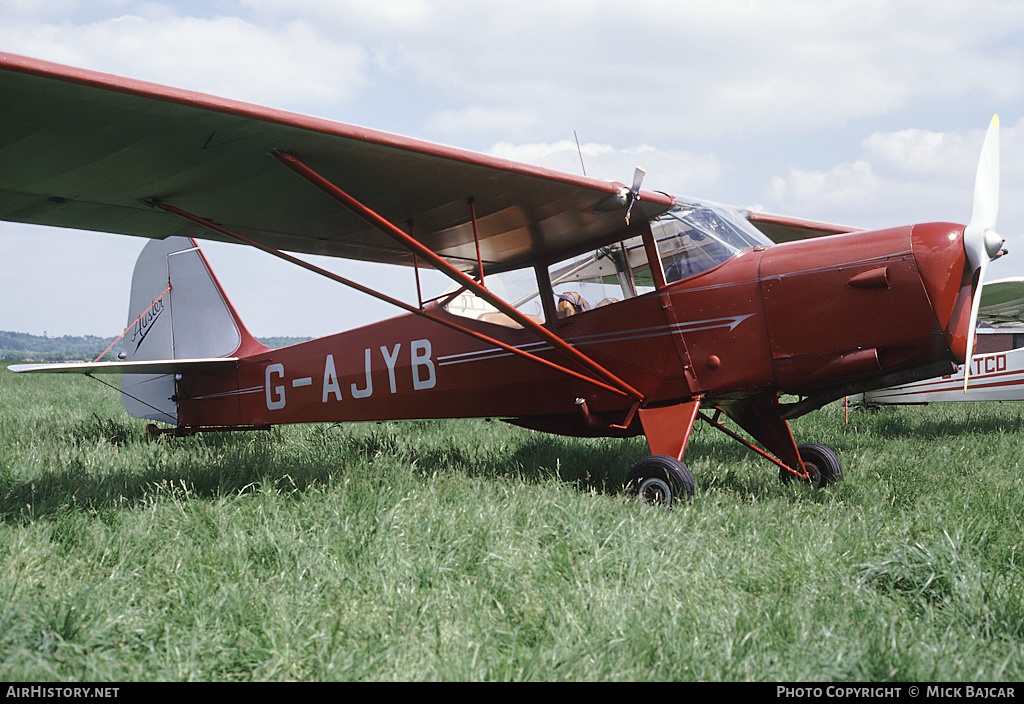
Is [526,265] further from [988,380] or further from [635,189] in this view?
[988,380]

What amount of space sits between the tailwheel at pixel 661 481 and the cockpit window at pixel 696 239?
1.41 meters

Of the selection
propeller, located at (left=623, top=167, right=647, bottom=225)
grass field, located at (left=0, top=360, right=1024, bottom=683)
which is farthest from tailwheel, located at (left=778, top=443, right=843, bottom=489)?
propeller, located at (left=623, top=167, right=647, bottom=225)

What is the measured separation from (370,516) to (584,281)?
2.83m

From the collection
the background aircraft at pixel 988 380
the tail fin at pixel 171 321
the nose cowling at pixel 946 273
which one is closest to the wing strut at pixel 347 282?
the nose cowling at pixel 946 273

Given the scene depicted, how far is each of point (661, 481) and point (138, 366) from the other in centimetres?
566

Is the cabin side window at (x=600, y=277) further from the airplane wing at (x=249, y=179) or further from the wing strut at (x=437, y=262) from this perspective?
the wing strut at (x=437, y=262)

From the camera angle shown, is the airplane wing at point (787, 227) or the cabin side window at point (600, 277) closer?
the cabin side window at point (600, 277)

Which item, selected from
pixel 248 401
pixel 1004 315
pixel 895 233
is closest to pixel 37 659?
pixel 895 233

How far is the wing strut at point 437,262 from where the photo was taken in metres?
4.34

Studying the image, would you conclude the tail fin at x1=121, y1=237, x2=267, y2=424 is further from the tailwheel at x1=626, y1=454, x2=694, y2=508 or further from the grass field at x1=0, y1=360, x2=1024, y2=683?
the tailwheel at x1=626, y1=454, x2=694, y2=508

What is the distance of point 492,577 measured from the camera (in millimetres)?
3035

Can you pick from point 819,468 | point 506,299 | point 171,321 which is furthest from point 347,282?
point 171,321
